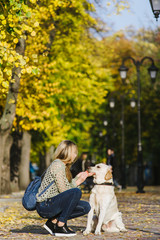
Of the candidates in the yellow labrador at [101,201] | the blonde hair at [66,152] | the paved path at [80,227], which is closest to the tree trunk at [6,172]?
the paved path at [80,227]

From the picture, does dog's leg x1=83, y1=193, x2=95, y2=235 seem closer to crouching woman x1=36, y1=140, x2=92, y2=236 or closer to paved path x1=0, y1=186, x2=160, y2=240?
paved path x1=0, y1=186, x2=160, y2=240

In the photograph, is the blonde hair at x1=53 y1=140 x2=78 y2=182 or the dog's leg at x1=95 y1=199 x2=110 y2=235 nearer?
the blonde hair at x1=53 y1=140 x2=78 y2=182

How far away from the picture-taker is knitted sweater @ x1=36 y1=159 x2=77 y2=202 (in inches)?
323

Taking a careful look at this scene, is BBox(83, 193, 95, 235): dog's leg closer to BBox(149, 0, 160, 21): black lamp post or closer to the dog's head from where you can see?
the dog's head

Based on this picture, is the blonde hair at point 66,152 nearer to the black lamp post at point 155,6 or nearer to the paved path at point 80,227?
the paved path at point 80,227

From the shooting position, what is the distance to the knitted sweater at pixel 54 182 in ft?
26.9

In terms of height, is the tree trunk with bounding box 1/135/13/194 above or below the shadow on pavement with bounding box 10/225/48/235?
above

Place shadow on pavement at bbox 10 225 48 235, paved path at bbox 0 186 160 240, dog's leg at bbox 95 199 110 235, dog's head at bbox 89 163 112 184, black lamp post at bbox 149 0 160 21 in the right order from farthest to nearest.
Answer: black lamp post at bbox 149 0 160 21 → shadow on pavement at bbox 10 225 48 235 → dog's head at bbox 89 163 112 184 → dog's leg at bbox 95 199 110 235 → paved path at bbox 0 186 160 240

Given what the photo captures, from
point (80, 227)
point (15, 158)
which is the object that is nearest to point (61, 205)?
point (80, 227)

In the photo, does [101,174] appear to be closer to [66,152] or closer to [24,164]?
[66,152]

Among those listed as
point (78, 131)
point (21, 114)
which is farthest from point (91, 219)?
point (78, 131)

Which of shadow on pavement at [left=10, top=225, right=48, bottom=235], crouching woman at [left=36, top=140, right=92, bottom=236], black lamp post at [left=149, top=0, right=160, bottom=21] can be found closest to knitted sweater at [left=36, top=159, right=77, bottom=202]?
crouching woman at [left=36, top=140, right=92, bottom=236]

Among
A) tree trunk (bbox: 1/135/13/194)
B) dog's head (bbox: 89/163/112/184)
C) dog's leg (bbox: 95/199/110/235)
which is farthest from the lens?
tree trunk (bbox: 1/135/13/194)

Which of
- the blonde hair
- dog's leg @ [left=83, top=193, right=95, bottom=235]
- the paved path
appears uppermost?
the blonde hair
